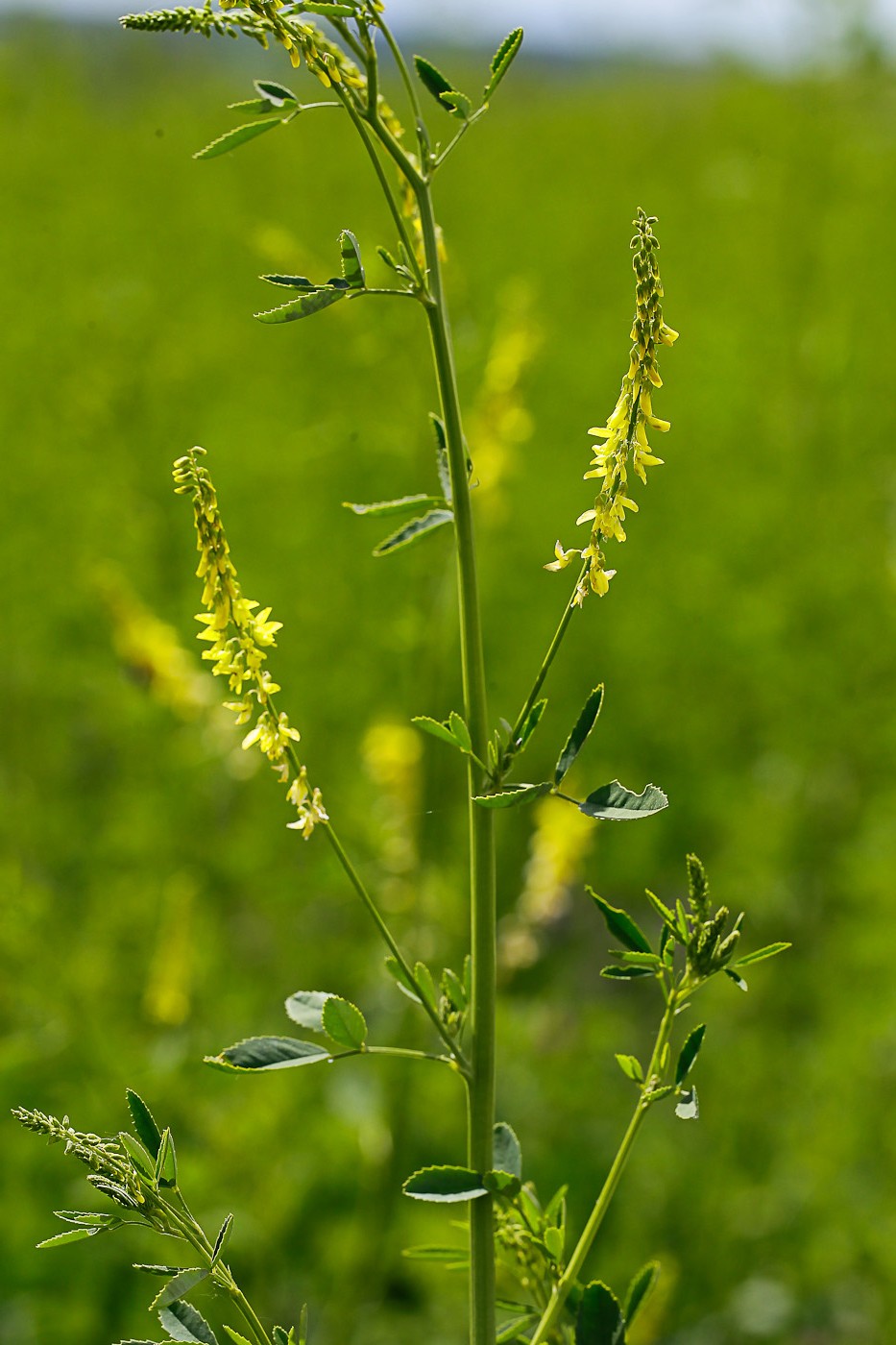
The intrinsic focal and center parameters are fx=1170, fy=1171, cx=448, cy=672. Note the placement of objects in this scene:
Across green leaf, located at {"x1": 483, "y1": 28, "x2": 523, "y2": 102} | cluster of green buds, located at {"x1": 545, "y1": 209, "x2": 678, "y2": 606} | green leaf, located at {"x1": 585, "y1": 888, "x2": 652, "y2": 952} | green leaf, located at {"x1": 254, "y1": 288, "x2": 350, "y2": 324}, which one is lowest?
green leaf, located at {"x1": 585, "y1": 888, "x2": 652, "y2": 952}

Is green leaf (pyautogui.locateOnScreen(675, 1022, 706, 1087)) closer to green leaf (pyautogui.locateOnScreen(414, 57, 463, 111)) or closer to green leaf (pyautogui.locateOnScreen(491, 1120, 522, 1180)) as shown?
green leaf (pyautogui.locateOnScreen(491, 1120, 522, 1180))

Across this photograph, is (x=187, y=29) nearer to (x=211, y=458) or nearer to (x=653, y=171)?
(x=211, y=458)

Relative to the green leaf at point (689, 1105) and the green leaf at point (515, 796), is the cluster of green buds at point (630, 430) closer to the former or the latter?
the green leaf at point (515, 796)

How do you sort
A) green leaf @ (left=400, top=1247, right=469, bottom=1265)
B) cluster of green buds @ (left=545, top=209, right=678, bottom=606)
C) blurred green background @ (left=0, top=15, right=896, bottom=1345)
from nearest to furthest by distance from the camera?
cluster of green buds @ (left=545, top=209, right=678, bottom=606)
green leaf @ (left=400, top=1247, right=469, bottom=1265)
blurred green background @ (left=0, top=15, right=896, bottom=1345)

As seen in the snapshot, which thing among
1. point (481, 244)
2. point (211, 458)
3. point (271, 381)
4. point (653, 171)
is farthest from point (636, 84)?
point (211, 458)

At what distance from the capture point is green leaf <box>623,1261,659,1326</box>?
81 centimetres

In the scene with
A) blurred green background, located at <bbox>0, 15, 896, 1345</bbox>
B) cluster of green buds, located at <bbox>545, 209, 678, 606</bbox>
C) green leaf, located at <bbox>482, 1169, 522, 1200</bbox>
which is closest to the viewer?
cluster of green buds, located at <bbox>545, 209, 678, 606</bbox>

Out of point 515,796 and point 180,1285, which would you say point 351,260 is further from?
point 180,1285

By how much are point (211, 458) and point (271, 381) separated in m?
1.29

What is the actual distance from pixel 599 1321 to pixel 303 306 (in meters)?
0.64

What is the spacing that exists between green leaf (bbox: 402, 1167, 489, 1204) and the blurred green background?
1.14 m

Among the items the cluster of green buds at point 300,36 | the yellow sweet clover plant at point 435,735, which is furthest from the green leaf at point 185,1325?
the cluster of green buds at point 300,36

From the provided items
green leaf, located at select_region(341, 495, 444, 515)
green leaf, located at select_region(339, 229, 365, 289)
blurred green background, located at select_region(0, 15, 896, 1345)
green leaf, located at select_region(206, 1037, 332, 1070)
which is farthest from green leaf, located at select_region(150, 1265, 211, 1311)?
blurred green background, located at select_region(0, 15, 896, 1345)

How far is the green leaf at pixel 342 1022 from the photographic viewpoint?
0.73 metres
